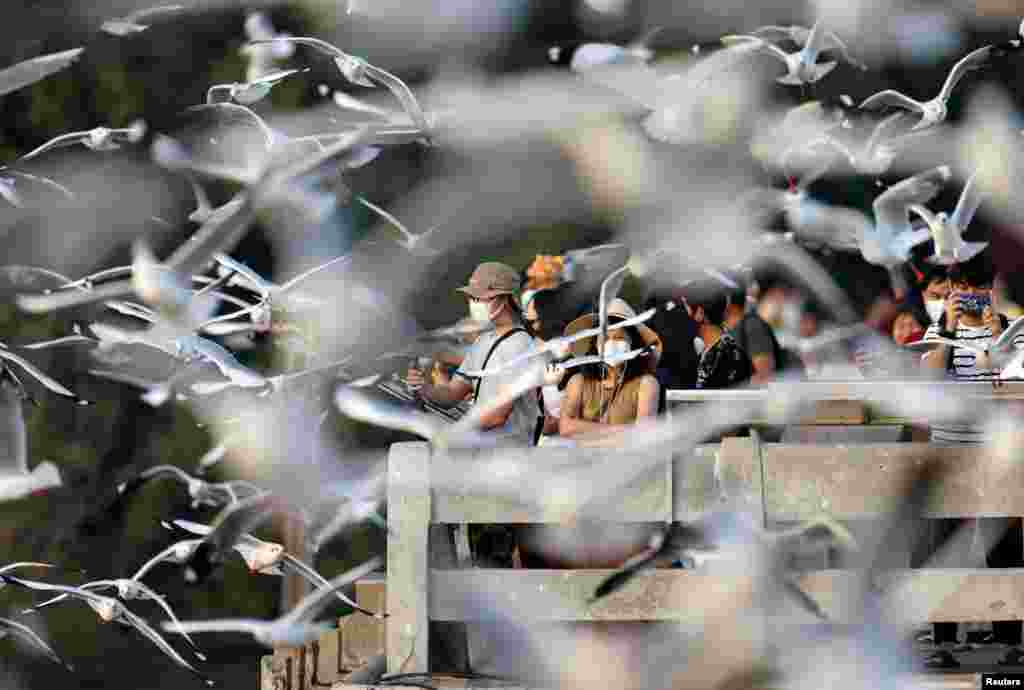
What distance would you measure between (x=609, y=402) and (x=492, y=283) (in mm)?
530

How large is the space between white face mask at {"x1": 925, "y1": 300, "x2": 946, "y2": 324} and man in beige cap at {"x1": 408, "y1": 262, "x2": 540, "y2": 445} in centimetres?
167

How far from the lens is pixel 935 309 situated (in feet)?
28.3

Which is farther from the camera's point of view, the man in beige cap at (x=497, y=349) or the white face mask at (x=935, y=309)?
the white face mask at (x=935, y=309)

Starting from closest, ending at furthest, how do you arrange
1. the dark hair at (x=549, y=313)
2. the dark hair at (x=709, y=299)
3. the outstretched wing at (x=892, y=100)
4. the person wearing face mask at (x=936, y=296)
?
the person wearing face mask at (x=936, y=296), the dark hair at (x=709, y=299), the dark hair at (x=549, y=313), the outstretched wing at (x=892, y=100)

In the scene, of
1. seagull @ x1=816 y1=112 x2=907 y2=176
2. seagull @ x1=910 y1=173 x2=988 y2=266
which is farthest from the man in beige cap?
seagull @ x1=816 y1=112 x2=907 y2=176

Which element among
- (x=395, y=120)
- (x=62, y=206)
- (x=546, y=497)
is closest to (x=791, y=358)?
(x=395, y=120)

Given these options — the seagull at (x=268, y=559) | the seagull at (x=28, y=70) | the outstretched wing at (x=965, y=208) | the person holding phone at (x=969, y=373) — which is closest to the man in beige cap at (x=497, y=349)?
the seagull at (x=268, y=559)

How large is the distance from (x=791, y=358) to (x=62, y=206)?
625 cm

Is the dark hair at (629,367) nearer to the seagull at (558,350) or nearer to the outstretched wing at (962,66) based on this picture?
the seagull at (558,350)

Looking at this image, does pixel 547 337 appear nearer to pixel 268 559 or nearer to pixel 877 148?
pixel 268 559

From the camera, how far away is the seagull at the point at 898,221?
9.83 metres

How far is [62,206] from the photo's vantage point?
593 inches

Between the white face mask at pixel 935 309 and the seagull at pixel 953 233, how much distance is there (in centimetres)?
16

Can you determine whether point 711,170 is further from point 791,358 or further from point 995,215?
point 791,358
